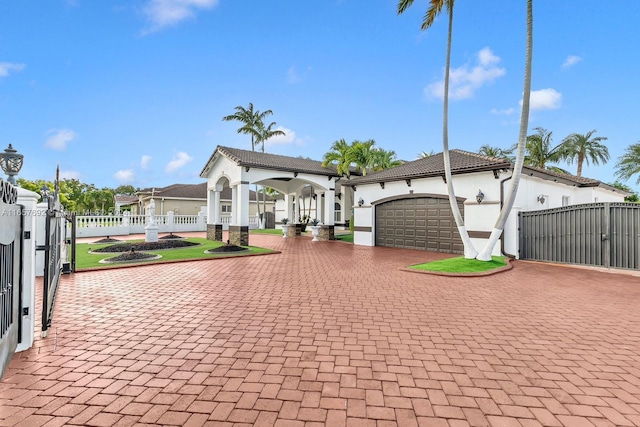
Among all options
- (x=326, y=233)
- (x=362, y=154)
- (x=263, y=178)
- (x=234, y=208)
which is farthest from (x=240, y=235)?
(x=362, y=154)

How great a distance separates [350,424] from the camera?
241cm

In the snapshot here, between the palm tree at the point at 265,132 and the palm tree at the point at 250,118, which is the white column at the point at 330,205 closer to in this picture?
the palm tree at the point at 265,132

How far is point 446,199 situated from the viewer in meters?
13.8

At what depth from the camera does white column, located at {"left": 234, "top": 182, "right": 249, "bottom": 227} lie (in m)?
16.0

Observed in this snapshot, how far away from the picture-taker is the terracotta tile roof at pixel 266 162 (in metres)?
16.7

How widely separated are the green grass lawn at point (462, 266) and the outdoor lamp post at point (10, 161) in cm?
1028

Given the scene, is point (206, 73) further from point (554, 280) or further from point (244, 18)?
point (554, 280)

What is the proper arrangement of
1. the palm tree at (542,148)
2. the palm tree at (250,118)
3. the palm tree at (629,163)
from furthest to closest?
the palm tree at (250,118) → the palm tree at (542,148) → the palm tree at (629,163)

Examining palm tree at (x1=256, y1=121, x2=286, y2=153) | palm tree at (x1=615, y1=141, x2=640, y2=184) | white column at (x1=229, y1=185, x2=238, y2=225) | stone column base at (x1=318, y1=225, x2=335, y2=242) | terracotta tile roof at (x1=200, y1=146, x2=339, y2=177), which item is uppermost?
palm tree at (x1=256, y1=121, x2=286, y2=153)

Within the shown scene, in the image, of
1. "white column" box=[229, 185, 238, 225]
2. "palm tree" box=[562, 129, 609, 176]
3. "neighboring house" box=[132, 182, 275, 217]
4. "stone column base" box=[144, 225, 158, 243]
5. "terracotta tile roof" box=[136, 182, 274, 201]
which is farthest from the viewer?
"terracotta tile roof" box=[136, 182, 274, 201]

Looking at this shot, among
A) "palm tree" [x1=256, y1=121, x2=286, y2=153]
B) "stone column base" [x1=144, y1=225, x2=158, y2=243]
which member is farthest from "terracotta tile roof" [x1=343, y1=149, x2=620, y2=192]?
"palm tree" [x1=256, y1=121, x2=286, y2=153]

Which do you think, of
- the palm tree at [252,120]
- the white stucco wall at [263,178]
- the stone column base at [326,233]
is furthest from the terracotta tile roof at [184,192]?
the stone column base at [326,233]

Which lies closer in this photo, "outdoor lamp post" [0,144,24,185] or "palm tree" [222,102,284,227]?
"outdoor lamp post" [0,144,24,185]

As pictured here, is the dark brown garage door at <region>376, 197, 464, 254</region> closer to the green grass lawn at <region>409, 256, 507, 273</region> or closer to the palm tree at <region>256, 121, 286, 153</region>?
the green grass lawn at <region>409, 256, 507, 273</region>
